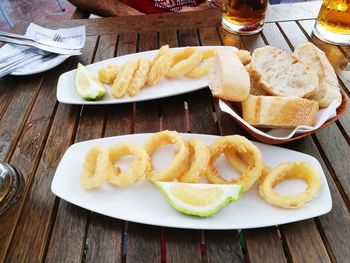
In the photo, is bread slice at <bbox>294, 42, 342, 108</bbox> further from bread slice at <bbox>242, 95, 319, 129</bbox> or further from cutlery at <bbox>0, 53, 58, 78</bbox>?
cutlery at <bbox>0, 53, 58, 78</bbox>

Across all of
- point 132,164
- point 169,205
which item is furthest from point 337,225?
point 132,164

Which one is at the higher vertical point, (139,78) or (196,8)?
(139,78)

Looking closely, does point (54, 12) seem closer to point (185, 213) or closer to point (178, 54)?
point (178, 54)

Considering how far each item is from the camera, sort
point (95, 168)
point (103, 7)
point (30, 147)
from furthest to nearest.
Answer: point (103, 7)
point (30, 147)
point (95, 168)

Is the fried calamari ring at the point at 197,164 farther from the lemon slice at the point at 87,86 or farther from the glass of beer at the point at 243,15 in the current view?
the glass of beer at the point at 243,15

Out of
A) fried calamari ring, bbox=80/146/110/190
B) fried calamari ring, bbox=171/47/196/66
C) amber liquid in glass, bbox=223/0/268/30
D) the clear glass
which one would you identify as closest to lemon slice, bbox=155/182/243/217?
fried calamari ring, bbox=80/146/110/190

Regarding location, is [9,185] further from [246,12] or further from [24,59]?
[246,12]

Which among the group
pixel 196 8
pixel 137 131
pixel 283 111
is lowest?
pixel 196 8
